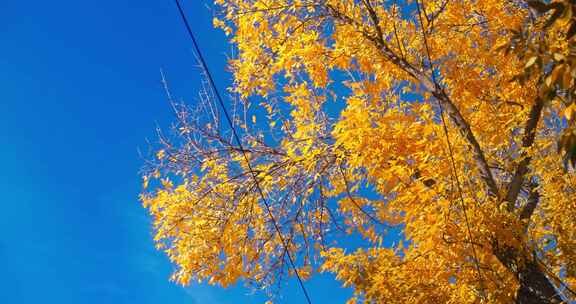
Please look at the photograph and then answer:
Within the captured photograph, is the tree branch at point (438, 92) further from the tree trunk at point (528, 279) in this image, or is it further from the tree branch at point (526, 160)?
the tree trunk at point (528, 279)

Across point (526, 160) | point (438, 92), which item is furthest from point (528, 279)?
point (438, 92)

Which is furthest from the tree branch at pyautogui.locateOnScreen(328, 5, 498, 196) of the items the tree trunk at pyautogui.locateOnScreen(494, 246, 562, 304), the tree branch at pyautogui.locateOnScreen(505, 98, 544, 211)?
the tree trunk at pyautogui.locateOnScreen(494, 246, 562, 304)

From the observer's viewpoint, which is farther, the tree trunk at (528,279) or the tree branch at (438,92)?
the tree branch at (438,92)

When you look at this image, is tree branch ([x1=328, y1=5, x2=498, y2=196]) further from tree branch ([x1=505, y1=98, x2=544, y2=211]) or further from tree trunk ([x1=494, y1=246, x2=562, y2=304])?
tree trunk ([x1=494, y1=246, x2=562, y2=304])

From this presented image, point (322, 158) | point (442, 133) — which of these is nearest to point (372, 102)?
point (322, 158)

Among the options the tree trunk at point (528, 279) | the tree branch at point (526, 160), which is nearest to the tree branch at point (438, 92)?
the tree branch at point (526, 160)

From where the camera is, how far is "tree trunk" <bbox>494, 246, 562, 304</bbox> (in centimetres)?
550

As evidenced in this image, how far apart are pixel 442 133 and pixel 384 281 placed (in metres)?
1.84

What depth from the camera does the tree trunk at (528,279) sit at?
5496 mm

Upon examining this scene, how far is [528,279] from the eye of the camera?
560 centimetres

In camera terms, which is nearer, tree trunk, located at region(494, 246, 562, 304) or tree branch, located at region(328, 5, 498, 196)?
tree trunk, located at region(494, 246, 562, 304)

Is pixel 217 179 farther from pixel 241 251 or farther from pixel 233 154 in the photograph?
pixel 241 251

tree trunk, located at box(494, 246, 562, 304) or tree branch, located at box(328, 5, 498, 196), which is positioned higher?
tree branch, located at box(328, 5, 498, 196)

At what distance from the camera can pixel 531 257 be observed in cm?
542
